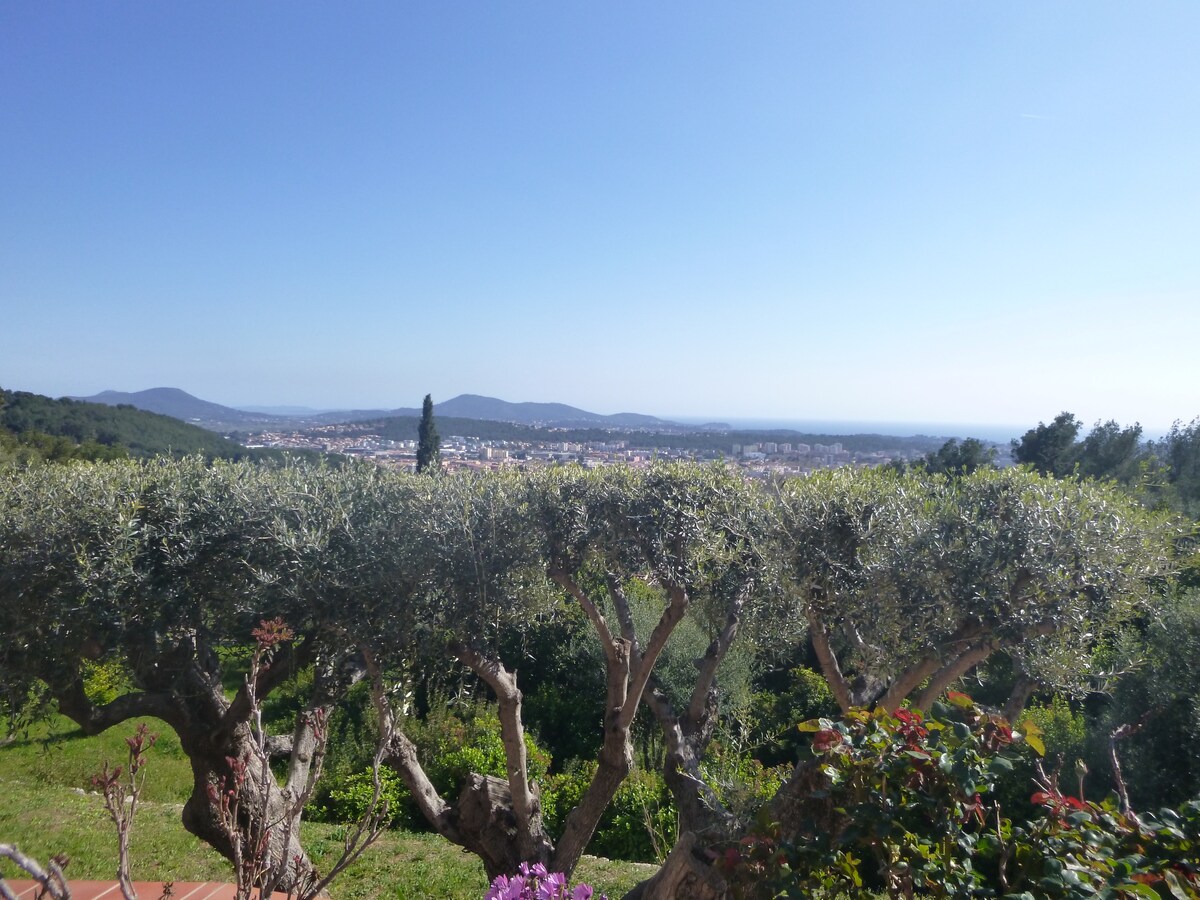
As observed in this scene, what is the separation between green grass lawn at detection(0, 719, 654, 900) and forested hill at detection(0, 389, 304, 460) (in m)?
15.1

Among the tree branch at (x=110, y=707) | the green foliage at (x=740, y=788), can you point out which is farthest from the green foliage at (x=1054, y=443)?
the tree branch at (x=110, y=707)

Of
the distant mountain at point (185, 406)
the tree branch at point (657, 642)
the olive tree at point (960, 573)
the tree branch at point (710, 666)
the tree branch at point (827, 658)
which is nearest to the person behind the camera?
the olive tree at point (960, 573)

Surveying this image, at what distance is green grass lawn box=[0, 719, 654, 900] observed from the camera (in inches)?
274

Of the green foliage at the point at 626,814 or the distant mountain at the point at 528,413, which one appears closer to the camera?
the green foliage at the point at 626,814

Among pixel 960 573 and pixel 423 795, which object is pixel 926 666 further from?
pixel 423 795

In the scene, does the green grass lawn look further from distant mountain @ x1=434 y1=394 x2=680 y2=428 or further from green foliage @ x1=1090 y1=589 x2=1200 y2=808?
distant mountain @ x1=434 y1=394 x2=680 y2=428

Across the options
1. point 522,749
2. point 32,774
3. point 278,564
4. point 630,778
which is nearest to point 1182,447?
point 630,778

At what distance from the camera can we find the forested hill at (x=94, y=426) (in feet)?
81.2

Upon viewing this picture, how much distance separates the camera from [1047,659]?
5457 millimetres

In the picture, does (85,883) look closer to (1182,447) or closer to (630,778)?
(630,778)

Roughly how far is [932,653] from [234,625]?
5512mm

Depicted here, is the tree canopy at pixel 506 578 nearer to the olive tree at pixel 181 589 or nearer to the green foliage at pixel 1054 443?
the olive tree at pixel 181 589

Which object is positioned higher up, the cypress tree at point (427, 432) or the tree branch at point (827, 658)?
the cypress tree at point (427, 432)

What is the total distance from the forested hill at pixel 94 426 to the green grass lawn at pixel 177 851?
49.6 feet
